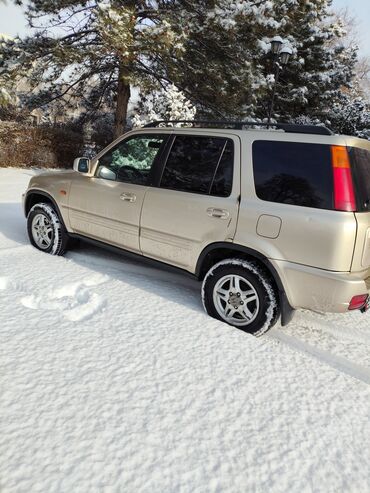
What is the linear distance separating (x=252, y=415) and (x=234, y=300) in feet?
3.85

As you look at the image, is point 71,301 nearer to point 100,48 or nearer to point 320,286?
point 320,286

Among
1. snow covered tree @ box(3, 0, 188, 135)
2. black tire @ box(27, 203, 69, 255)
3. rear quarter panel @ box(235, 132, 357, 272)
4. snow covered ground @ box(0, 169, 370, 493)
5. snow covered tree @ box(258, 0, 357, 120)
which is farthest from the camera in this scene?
snow covered tree @ box(258, 0, 357, 120)

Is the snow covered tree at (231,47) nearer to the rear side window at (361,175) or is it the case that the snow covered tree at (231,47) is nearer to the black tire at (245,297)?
the rear side window at (361,175)

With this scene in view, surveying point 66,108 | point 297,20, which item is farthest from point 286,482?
point 66,108

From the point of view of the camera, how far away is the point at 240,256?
121 inches

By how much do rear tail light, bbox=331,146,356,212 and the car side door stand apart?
1.67 meters

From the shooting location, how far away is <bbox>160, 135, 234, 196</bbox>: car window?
121 inches

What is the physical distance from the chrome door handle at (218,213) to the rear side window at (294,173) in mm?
308

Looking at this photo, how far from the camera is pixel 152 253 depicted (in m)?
3.58

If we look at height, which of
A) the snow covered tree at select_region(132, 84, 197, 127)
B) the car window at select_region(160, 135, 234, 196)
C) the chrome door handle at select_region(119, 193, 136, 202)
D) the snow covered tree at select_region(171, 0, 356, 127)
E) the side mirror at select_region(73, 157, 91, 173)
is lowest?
the chrome door handle at select_region(119, 193, 136, 202)

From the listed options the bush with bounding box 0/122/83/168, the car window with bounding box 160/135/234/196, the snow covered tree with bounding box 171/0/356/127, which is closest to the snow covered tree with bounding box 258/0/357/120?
the snow covered tree with bounding box 171/0/356/127

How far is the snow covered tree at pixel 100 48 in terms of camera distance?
9039 mm

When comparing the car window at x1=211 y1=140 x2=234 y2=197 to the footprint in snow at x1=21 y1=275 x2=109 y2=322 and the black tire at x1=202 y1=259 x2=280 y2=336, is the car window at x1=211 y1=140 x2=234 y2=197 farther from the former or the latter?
the footprint in snow at x1=21 y1=275 x2=109 y2=322

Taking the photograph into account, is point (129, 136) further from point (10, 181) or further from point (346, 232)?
point (10, 181)
